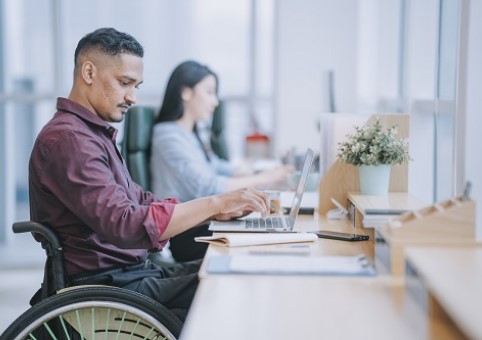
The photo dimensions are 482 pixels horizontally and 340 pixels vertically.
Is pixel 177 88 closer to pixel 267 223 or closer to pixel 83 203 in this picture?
pixel 267 223

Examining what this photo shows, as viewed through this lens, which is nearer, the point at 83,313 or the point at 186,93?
the point at 83,313

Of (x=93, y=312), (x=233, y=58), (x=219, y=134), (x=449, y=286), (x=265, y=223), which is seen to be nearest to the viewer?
(x=449, y=286)

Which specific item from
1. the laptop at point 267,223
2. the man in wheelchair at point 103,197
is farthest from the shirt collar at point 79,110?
the laptop at point 267,223

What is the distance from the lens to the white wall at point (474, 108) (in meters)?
2.08

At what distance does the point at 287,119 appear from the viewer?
15.8 ft

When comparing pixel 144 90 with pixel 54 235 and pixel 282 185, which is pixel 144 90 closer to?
pixel 282 185

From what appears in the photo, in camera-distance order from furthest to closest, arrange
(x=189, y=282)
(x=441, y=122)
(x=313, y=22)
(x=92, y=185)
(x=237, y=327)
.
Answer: (x=313, y=22), (x=441, y=122), (x=189, y=282), (x=92, y=185), (x=237, y=327)

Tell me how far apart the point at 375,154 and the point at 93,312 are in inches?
40.2

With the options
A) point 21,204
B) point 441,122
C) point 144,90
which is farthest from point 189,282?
point 21,204

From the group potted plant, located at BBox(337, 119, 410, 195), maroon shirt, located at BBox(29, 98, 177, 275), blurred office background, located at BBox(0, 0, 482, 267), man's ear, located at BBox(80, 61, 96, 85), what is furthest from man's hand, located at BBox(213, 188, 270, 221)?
blurred office background, located at BBox(0, 0, 482, 267)

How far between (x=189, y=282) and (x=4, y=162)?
3.55 meters

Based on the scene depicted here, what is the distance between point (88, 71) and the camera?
2084 mm

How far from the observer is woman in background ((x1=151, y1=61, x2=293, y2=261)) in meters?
3.36

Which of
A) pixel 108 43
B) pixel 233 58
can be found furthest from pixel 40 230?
pixel 233 58
